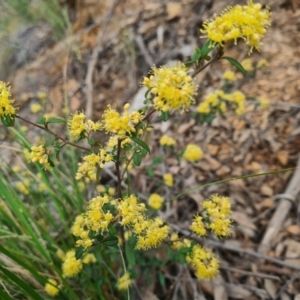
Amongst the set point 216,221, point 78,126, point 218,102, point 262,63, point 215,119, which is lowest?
point 216,221

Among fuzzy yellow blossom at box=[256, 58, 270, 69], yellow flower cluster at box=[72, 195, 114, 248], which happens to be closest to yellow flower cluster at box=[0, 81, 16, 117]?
yellow flower cluster at box=[72, 195, 114, 248]

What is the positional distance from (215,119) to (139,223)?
4.07 feet

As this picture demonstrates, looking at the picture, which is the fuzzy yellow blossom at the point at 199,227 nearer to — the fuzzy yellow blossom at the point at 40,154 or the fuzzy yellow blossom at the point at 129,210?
the fuzzy yellow blossom at the point at 129,210

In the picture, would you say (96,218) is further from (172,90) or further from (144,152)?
(172,90)

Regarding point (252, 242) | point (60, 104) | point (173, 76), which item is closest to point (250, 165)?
point (252, 242)

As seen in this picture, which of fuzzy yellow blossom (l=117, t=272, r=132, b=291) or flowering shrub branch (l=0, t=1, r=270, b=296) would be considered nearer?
flowering shrub branch (l=0, t=1, r=270, b=296)

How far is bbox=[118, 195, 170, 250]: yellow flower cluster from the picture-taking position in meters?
1.13

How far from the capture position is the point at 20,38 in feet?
12.7

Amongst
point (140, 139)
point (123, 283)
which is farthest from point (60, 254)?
point (140, 139)

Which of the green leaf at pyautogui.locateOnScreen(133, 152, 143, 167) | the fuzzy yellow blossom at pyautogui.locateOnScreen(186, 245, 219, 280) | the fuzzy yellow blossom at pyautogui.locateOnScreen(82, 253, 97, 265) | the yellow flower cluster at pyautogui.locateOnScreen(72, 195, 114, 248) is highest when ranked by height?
the green leaf at pyautogui.locateOnScreen(133, 152, 143, 167)

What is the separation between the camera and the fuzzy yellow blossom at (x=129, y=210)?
1.12m

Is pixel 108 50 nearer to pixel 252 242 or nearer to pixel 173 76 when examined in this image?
pixel 252 242

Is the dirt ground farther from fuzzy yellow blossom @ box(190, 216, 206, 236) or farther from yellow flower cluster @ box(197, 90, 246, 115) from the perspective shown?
fuzzy yellow blossom @ box(190, 216, 206, 236)

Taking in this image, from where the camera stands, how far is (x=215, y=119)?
88.1 inches
